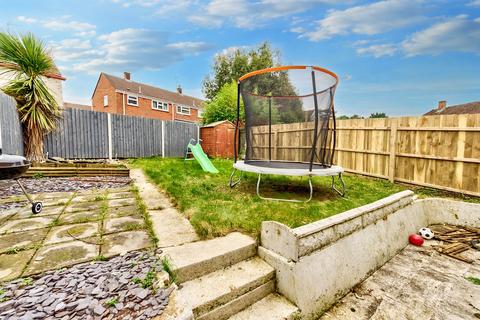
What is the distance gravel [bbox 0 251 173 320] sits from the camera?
3.18 ft

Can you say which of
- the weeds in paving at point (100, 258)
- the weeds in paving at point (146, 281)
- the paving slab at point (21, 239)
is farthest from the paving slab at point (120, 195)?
the weeds in paving at point (146, 281)

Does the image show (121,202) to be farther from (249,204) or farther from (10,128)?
(10,128)

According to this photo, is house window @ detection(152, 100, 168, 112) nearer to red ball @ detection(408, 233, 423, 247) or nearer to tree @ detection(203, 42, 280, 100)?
tree @ detection(203, 42, 280, 100)

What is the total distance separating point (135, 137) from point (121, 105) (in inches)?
453

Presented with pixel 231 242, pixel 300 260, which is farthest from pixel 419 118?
pixel 231 242

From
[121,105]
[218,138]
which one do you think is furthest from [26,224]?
[121,105]

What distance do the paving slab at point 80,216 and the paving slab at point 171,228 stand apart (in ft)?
1.76

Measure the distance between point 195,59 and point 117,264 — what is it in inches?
717

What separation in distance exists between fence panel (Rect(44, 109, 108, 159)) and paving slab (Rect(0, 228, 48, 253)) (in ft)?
19.2

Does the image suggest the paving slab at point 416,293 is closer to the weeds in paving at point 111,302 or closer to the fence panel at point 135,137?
the weeds in paving at point 111,302

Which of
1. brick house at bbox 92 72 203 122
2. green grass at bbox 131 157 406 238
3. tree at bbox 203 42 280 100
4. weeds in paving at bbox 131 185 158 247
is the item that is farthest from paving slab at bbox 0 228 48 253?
brick house at bbox 92 72 203 122

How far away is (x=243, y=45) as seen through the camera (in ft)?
58.5

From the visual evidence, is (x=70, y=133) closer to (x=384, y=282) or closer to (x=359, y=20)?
(x=384, y=282)

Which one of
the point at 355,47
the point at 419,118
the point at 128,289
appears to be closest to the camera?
the point at 128,289
